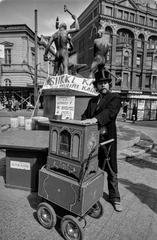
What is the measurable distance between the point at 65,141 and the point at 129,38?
120 feet

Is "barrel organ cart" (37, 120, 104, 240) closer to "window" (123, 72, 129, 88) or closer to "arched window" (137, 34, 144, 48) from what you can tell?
"window" (123, 72, 129, 88)

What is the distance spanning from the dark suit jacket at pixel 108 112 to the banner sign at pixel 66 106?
2.91m

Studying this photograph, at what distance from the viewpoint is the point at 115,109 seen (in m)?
2.56

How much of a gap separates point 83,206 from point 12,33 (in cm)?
3529

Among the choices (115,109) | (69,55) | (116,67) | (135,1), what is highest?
(135,1)

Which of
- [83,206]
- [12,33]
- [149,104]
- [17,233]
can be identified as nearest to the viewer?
[83,206]

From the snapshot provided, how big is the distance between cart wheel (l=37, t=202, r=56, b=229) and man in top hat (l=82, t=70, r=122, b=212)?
986 millimetres

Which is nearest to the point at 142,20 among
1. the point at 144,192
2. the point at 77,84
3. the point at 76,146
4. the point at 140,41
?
the point at 140,41

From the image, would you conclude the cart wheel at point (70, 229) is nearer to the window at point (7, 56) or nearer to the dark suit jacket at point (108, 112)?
the dark suit jacket at point (108, 112)

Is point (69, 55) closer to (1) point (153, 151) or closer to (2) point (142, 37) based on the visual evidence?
(1) point (153, 151)

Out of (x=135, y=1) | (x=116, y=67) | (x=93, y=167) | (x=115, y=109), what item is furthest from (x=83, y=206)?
(x=135, y=1)

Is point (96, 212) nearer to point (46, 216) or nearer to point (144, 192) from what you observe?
point (46, 216)

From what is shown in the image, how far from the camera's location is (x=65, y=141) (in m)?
2.31

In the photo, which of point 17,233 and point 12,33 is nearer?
point 17,233
